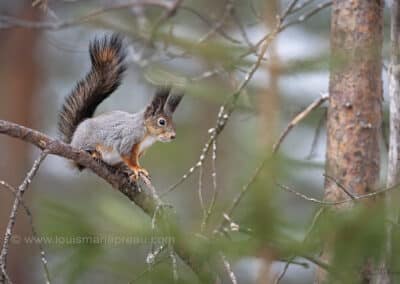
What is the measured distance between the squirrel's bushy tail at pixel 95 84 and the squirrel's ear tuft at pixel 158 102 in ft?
0.41

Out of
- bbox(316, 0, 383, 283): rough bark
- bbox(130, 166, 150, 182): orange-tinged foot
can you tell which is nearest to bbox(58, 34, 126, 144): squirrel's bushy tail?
bbox(130, 166, 150, 182): orange-tinged foot

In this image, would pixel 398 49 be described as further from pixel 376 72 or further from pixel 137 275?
pixel 137 275

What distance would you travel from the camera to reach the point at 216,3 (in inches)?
205

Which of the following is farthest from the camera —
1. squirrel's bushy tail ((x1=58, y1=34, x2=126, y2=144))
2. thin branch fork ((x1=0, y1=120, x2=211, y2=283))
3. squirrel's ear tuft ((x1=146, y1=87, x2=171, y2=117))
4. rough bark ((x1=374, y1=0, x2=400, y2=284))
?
squirrel's ear tuft ((x1=146, y1=87, x2=171, y2=117))

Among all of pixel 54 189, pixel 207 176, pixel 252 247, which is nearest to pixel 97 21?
pixel 252 247

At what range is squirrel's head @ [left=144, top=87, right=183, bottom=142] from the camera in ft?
7.52

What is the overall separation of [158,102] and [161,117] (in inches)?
1.9

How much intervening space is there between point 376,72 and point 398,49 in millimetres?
94

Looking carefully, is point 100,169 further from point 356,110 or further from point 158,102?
point 356,110

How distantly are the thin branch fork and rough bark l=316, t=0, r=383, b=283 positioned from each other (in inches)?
18.0

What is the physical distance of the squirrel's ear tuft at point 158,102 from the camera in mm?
2273

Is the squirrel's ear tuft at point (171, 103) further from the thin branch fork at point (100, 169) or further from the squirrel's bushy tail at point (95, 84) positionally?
the thin branch fork at point (100, 169)

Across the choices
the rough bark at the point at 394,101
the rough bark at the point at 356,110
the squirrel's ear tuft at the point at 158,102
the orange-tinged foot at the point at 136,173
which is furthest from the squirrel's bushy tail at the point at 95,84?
the rough bark at the point at 394,101

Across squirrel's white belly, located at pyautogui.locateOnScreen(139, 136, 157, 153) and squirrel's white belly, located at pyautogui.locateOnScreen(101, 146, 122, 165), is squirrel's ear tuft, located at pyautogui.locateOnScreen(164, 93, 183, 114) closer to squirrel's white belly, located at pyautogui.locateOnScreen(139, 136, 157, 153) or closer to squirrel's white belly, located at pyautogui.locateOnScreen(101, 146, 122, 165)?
squirrel's white belly, located at pyautogui.locateOnScreen(139, 136, 157, 153)
